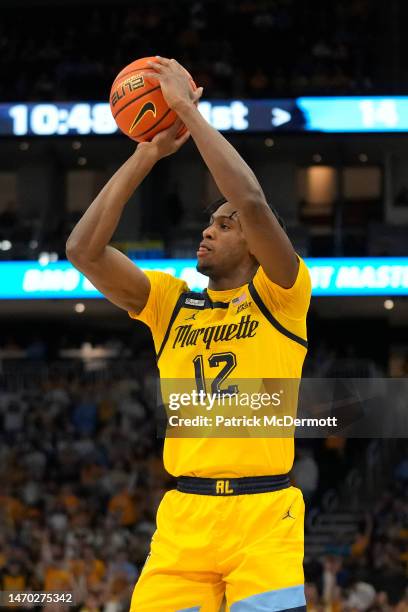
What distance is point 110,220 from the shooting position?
416 centimetres

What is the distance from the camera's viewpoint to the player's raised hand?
4191 mm

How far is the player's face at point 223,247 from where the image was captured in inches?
172

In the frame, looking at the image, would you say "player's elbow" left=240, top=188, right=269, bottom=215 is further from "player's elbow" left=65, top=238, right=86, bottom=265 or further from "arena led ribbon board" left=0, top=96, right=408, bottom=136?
"arena led ribbon board" left=0, top=96, right=408, bottom=136

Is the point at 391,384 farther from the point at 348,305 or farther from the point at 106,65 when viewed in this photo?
the point at 106,65

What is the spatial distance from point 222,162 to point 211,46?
18.0m

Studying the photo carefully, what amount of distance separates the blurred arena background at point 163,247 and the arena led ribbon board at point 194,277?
1.2 inches

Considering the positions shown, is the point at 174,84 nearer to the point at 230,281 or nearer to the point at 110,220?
the point at 110,220

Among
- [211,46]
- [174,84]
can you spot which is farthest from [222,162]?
[211,46]

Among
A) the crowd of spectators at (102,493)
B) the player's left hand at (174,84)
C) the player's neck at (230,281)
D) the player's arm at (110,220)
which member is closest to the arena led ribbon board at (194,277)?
the crowd of spectators at (102,493)

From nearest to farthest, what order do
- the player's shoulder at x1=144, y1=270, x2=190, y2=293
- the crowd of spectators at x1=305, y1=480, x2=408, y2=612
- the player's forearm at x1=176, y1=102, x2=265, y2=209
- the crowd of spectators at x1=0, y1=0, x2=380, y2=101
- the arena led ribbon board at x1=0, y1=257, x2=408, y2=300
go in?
the player's forearm at x1=176, y1=102, x2=265, y2=209 < the player's shoulder at x1=144, y1=270, x2=190, y2=293 < the crowd of spectators at x1=305, y1=480, x2=408, y2=612 < the arena led ribbon board at x1=0, y1=257, x2=408, y2=300 < the crowd of spectators at x1=0, y1=0, x2=380, y2=101

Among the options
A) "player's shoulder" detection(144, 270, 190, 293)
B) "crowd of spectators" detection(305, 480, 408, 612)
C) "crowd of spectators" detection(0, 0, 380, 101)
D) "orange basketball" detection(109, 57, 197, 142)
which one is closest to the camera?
"orange basketball" detection(109, 57, 197, 142)

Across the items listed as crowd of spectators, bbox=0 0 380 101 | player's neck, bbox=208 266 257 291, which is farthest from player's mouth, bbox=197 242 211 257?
crowd of spectators, bbox=0 0 380 101

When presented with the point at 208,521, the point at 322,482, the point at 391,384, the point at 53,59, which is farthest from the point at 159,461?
the point at 208,521

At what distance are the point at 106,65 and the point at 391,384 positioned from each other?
8578mm
